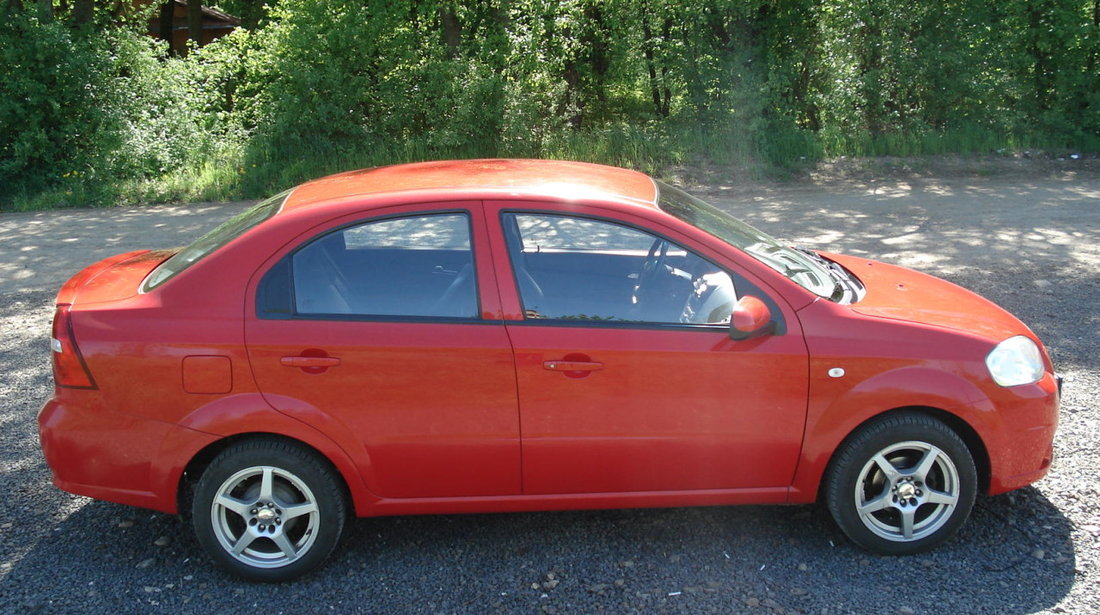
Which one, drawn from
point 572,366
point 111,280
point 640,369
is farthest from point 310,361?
point 640,369

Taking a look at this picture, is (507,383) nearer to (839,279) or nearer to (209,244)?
(209,244)

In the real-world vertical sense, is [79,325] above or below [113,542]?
above

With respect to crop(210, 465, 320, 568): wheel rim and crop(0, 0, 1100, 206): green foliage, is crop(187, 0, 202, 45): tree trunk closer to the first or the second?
crop(0, 0, 1100, 206): green foliage

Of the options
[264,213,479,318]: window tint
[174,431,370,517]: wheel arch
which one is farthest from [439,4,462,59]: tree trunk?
[174,431,370,517]: wheel arch

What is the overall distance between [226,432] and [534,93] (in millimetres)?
11840

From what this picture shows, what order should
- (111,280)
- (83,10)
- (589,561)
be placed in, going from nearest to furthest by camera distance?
(589,561), (111,280), (83,10)

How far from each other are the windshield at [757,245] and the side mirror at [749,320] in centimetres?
28

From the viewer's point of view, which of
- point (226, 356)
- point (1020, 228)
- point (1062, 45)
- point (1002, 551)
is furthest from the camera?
point (1062, 45)

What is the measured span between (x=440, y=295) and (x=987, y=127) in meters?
13.1

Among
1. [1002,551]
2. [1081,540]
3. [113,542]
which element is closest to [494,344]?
[113,542]

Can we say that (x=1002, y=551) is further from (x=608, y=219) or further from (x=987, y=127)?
(x=987, y=127)

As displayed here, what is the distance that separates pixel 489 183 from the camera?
14.1 ft

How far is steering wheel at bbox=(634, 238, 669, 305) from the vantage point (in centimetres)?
413

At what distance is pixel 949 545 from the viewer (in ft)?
14.0
